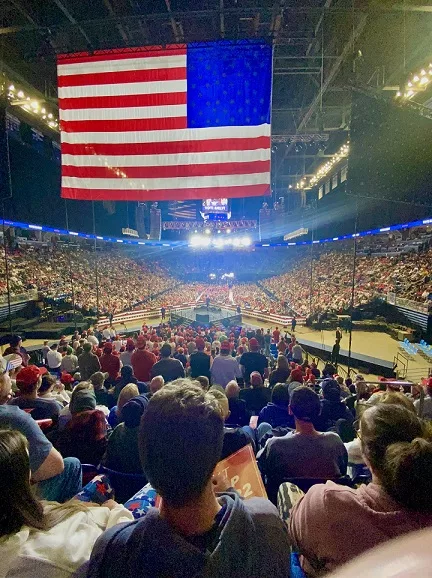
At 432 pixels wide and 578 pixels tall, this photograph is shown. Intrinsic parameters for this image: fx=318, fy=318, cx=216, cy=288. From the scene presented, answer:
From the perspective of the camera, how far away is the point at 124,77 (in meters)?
5.07

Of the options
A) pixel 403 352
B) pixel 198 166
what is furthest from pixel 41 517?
pixel 403 352

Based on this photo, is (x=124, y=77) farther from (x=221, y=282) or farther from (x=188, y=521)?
(x=221, y=282)

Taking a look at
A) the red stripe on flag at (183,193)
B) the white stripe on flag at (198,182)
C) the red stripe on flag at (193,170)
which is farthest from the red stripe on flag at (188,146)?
the red stripe on flag at (183,193)

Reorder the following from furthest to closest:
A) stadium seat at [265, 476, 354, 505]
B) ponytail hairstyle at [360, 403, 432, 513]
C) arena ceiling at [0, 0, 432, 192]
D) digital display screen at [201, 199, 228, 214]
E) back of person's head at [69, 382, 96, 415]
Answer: digital display screen at [201, 199, 228, 214] < arena ceiling at [0, 0, 432, 192] < back of person's head at [69, 382, 96, 415] < stadium seat at [265, 476, 354, 505] < ponytail hairstyle at [360, 403, 432, 513]

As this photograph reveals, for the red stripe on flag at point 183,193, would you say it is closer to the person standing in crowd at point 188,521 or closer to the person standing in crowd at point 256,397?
the person standing in crowd at point 256,397

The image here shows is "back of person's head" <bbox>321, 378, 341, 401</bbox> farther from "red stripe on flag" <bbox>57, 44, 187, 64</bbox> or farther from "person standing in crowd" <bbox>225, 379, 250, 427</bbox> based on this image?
"red stripe on flag" <bbox>57, 44, 187, 64</bbox>

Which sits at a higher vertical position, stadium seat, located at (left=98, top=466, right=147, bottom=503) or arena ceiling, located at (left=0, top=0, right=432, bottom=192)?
arena ceiling, located at (left=0, top=0, right=432, bottom=192)

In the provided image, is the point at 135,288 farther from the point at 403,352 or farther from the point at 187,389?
the point at 187,389

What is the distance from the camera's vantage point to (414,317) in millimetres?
Result: 15703

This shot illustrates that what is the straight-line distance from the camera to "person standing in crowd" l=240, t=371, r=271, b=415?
485 cm

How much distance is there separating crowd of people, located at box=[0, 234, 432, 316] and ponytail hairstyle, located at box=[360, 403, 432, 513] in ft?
50.3

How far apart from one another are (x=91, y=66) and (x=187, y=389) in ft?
19.7

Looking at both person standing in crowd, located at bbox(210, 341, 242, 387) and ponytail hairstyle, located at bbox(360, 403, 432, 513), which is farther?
person standing in crowd, located at bbox(210, 341, 242, 387)

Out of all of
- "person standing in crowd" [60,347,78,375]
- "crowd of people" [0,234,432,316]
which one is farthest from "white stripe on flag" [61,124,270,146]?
"crowd of people" [0,234,432,316]
